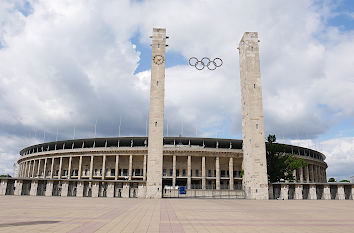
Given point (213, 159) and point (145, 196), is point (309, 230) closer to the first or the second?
point (145, 196)

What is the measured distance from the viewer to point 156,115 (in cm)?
4159

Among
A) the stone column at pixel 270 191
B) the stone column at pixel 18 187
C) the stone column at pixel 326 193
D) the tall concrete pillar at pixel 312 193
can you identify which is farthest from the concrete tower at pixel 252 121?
the stone column at pixel 18 187

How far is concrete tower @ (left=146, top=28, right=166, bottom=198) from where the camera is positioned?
39.2 m

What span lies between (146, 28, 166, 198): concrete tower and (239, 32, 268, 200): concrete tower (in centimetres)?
1444

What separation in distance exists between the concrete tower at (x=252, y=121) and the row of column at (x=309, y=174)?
3666 cm

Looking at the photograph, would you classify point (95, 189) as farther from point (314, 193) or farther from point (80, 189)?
point (314, 193)

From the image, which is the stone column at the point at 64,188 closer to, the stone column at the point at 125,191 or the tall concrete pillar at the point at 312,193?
the stone column at the point at 125,191

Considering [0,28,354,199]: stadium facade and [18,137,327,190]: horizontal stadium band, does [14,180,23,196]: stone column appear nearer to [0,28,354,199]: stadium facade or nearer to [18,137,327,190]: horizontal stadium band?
[0,28,354,199]: stadium facade

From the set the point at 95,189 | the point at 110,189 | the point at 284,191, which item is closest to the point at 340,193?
the point at 284,191

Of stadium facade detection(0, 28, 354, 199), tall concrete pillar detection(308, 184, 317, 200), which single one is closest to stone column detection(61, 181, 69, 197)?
stadium facade detection(0, 28, 354, 199)

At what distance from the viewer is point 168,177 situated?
66.8m

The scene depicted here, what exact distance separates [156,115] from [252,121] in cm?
1580

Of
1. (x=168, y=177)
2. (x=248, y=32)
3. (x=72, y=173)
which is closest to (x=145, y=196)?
(x=168, y=177)

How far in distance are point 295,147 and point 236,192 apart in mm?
38252
